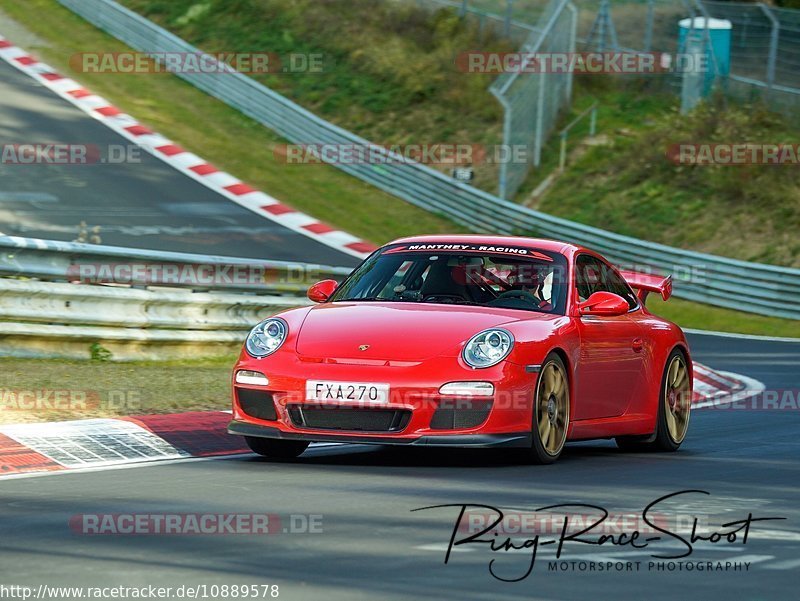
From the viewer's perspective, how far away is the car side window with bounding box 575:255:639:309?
9.80 meters

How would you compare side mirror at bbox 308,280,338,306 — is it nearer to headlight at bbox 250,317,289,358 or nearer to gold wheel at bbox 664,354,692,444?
headlight at bbox 250,317,289,358

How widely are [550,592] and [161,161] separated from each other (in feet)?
75.5

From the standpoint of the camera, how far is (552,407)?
8.97 meters

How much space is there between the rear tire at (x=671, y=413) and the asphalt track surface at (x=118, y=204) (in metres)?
12.0

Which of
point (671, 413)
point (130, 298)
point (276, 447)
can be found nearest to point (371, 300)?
point (276, 447)

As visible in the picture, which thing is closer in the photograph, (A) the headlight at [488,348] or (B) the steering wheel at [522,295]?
(A) the headlight at [488,348]

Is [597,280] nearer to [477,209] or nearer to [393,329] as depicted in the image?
[393,329]

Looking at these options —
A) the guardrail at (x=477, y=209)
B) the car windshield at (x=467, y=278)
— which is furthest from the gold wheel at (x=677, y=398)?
the guardrail at (x=477, y=209)

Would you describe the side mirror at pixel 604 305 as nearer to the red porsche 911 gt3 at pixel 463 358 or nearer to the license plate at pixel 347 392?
the red porsche 911 gt3 at pixel 463 358

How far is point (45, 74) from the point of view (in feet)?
104

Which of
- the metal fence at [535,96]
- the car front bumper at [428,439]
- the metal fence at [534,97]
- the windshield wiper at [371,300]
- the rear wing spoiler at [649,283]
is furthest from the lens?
the metal fence at [534,97]

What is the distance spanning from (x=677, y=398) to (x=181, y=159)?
18.8m

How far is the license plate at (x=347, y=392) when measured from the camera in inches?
331

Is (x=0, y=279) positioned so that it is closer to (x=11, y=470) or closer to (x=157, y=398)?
(x=157, y=398)
